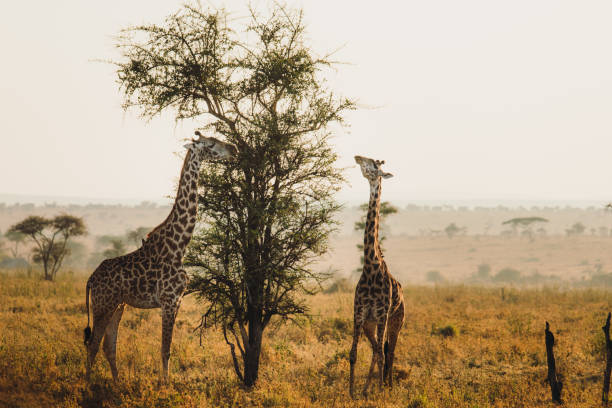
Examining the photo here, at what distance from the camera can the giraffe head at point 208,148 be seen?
9031mm

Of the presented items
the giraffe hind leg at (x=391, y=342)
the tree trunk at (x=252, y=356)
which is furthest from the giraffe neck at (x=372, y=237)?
the tree trunk at (x=252, y=356)

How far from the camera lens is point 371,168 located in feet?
30.9

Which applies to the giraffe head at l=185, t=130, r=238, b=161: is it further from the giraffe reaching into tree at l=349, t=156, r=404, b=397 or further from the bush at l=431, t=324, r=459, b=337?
the bush at l=431, t=324, r=459, b=337

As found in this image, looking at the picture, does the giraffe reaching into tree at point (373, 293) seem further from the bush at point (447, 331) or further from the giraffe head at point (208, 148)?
the bush at point (447, 331)

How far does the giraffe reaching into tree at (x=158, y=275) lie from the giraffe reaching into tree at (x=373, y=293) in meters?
2.78

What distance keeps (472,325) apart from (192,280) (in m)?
10.7

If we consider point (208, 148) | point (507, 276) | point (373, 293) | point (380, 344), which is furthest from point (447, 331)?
point (507, 276)

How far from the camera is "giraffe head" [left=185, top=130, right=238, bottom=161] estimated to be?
29.6ft

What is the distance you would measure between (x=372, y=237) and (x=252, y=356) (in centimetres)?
353

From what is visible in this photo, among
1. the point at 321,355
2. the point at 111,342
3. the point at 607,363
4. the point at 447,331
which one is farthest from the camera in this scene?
the point at 447,331

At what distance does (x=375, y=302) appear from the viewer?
9.05 metres

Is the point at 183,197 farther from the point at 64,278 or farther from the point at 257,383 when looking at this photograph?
the point at 64,278

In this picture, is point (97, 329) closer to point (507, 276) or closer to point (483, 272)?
point (507, 276)

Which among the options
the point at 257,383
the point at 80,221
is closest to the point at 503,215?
the point at 80,221
